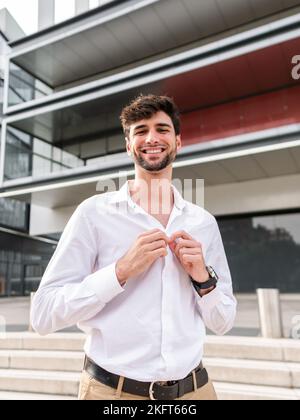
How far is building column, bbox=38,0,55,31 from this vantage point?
1704 centimetres

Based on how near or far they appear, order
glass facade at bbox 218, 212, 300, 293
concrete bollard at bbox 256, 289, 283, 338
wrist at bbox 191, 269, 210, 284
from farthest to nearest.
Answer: glass facade at bbox 218, 212, 300, 293 → concrete bollard at bbox 256, 289, 283, 338 → wrist at bbox 191, 269, 210, 284

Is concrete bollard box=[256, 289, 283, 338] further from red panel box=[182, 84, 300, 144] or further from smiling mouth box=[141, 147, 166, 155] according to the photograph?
red panel box=[182, 84, 300, 144]

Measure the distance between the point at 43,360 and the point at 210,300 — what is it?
4.44 meters

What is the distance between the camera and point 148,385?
1385 millimetres

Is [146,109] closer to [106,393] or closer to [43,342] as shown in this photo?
[106,393]

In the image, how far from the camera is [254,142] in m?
11.0

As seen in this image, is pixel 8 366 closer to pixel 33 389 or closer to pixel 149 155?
pixel 33 389

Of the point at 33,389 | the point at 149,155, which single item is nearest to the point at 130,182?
the point at 149,155

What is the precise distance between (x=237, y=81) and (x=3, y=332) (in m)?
12.1

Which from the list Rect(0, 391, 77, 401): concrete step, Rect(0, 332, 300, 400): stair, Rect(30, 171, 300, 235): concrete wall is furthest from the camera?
Rect(30, 171, 300, 235): concrete wall

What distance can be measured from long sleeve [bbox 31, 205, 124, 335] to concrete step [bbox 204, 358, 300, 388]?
359 cm

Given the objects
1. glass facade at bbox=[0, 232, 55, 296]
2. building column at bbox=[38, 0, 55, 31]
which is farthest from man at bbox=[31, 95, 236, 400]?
glass facade at bbox=[0, 232, 55, 296]

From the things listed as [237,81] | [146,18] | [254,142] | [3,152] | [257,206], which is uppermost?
[146,18]

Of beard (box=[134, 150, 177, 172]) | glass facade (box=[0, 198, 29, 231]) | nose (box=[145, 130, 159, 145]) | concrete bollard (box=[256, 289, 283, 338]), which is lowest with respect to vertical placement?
concrete bollard (box=[256, 289, 283, 338])
